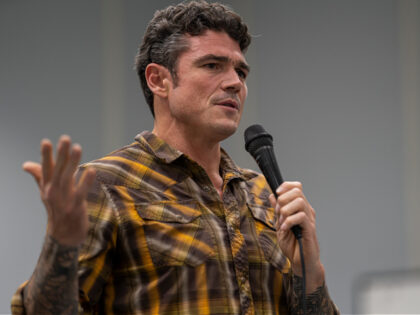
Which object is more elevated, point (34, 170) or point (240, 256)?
point (34, 170)

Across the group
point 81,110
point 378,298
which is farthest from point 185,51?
point 81,110

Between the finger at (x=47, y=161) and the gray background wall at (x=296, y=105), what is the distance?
2.43 meters

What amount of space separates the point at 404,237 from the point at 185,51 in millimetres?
1999

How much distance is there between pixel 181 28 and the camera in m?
1.58

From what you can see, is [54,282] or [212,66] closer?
[54,282]

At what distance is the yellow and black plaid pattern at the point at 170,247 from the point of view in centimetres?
126

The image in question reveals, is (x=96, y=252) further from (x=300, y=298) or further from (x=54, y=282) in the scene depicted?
(x=300, y=298)

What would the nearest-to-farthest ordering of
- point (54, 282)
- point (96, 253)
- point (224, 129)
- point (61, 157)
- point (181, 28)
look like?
point (61, 157) < point (54, 282) < point (96, 253) < point (224, 129) < point (181, 28)

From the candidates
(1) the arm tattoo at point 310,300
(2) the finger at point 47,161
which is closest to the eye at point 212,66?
(1) the arm tattoo at point 310,300

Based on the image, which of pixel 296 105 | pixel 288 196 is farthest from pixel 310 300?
pixel 296 105

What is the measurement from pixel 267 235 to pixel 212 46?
0.52 metres

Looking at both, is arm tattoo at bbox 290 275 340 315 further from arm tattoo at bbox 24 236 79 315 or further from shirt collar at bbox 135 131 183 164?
arm tattoo at bbox 24 236 79 315

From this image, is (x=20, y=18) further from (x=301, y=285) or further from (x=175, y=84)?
(x=301, y=285)

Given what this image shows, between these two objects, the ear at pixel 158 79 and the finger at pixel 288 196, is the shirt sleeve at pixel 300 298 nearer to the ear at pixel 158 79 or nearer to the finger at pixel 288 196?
the finger at pixel 288 196
